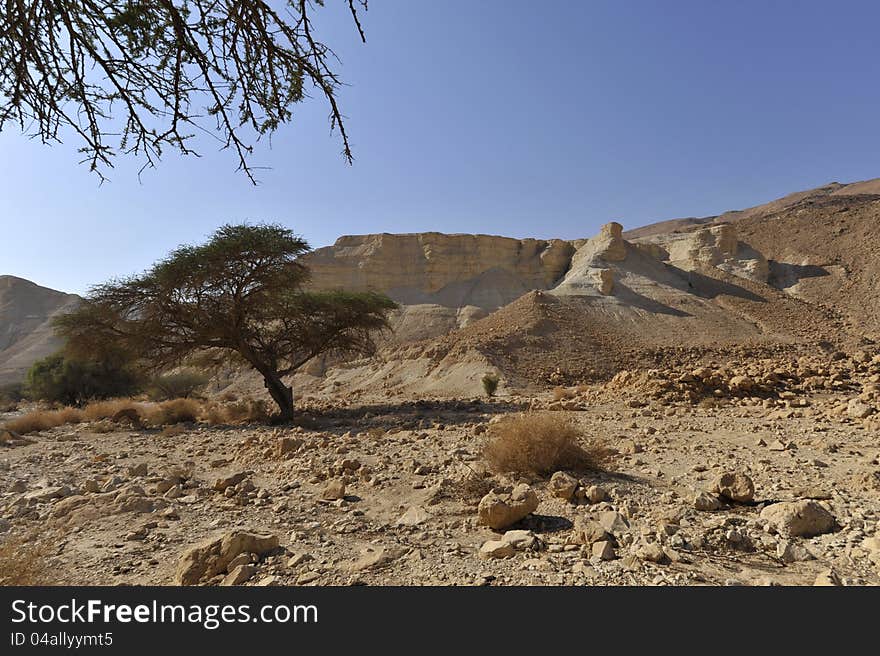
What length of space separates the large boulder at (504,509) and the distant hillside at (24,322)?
2321 inches

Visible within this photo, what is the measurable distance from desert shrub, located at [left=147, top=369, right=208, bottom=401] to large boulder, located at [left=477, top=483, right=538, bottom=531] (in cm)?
2556

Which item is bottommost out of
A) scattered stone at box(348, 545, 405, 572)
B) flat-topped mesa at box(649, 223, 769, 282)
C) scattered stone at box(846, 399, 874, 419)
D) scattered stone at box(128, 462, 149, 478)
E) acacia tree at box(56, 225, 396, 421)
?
scattered stone at box(128, 462, 149, 478)

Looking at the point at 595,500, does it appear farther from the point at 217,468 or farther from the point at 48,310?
the point at 48,310

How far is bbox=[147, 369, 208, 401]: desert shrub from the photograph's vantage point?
26.5 metres

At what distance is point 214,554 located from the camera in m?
3.12

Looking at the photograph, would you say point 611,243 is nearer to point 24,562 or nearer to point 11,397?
point 24,562

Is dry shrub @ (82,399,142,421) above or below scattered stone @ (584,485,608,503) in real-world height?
below

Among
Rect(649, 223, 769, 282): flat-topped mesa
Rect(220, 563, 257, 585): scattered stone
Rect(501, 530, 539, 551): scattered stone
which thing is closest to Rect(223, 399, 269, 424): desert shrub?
Rect(220, 563, 257, 585): scattered stone

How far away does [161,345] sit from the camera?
42.9 feet

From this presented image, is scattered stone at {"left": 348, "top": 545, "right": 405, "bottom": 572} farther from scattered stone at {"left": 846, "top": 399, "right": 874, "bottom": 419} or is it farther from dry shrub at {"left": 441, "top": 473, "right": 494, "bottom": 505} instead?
scattered stone at {"left": 846, "top": 399, "right": 874, "bottom": 419}

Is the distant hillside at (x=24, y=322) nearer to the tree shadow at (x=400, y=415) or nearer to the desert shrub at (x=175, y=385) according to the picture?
the desert shrub at (x=175, y=385)

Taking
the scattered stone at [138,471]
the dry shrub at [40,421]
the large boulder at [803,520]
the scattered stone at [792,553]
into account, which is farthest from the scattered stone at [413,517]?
the dry shrub at [40,421]

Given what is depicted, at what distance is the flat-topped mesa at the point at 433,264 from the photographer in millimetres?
43594

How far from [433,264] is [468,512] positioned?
40681 millimetres
